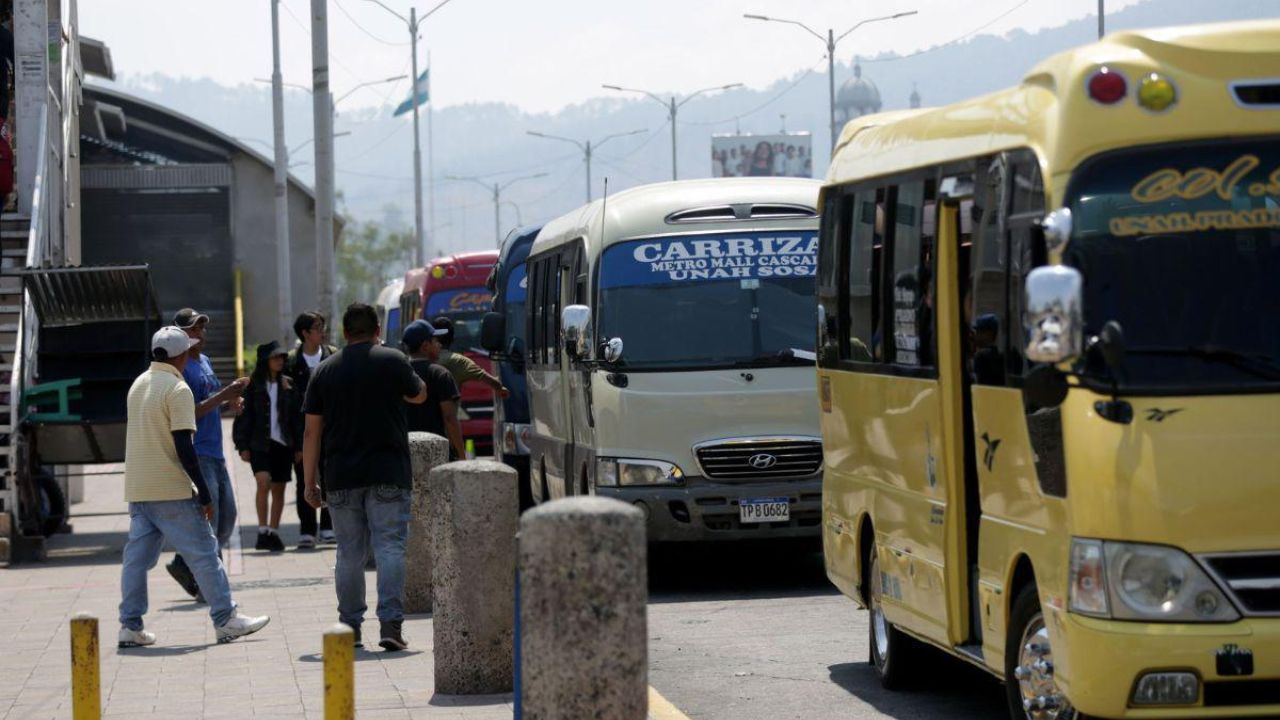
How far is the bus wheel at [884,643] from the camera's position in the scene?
9.78 meters

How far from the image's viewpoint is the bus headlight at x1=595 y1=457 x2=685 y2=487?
45.5 feet

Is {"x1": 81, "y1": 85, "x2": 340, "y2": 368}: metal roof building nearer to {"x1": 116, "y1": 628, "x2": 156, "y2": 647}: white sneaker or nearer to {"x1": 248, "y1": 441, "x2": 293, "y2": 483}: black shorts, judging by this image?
{"x1": 248, "y1": 441, "x2": 293, "y2": 483}: black shorts

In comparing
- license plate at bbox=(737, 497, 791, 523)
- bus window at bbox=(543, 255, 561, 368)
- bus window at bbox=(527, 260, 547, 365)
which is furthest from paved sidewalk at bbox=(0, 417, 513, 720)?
bus window at bbox=(527, 260, 547, 365)

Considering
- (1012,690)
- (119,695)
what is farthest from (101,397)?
(1012,690)

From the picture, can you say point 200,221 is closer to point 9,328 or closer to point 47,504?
point 9,328

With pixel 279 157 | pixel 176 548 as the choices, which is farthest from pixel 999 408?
pixel 279 157

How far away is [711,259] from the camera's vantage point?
46.8ft

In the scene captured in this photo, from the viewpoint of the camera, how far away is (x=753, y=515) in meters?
13.8

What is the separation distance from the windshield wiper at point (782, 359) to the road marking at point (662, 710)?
176 inches

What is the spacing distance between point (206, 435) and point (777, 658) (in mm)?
4708

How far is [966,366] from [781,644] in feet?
10.8

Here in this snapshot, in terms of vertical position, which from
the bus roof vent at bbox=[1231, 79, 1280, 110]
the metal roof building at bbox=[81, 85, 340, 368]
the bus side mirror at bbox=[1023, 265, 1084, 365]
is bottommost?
the bus side mirror at bbox=[1023, 265, 1084, 365]

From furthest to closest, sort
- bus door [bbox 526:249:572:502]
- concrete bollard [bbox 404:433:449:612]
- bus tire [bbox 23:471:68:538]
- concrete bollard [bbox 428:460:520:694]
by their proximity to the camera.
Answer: bus tire [bbox 23:471:68:538], bus door [bbox 526:249:572:502], concrete bollard [bbox 404:433:449:612], concrete bollard [bbox 428:460:520:694]


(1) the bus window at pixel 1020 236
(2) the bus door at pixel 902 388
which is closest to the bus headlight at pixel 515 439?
(2) the bus door at pixel 902 388
